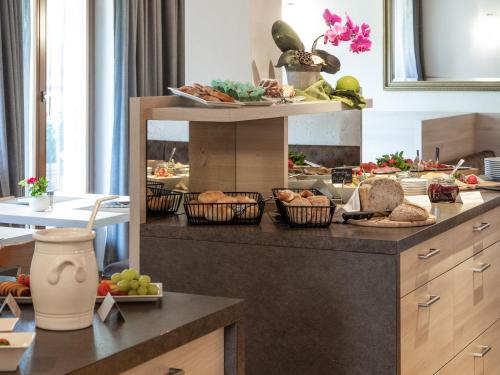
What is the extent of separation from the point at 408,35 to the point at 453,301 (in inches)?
171

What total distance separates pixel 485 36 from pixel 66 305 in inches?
231

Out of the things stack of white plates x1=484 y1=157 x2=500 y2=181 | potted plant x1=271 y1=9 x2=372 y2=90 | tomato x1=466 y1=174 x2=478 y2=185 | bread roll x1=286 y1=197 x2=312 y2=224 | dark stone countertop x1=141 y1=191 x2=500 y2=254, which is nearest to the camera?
dark stone countertop x1=141 y1=191 x2=500 y2=254

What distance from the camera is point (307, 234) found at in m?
2.73

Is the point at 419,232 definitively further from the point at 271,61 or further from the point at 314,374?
the point at 271,61

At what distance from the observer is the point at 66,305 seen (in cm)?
168

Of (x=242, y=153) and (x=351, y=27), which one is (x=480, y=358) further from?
(x=351, y=27)

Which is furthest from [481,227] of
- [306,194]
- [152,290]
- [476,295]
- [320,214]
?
[152,290]

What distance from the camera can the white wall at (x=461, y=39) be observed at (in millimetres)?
6918

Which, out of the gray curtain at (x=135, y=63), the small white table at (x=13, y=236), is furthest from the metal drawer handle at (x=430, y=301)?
the gray curtain at (x=135, y=63)

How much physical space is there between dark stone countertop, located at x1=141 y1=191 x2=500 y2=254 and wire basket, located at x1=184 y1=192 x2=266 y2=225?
0.03 meters

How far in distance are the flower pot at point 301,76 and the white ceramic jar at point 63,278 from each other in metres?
1.96

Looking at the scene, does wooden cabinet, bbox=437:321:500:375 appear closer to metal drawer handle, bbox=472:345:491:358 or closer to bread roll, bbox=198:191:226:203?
metal drawer handle, bbox=472:345:491:358

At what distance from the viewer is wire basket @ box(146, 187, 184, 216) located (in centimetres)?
297

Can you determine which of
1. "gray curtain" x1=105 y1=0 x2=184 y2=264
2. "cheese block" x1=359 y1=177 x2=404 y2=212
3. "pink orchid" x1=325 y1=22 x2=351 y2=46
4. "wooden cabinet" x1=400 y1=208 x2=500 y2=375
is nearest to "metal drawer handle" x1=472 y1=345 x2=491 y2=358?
"wooden cabinet" x1=400 y1=208 x2=500 y2=375
